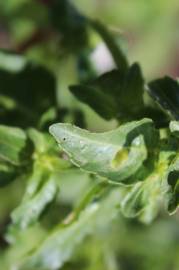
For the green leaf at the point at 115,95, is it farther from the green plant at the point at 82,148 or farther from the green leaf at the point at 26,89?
the green leaf at the point at 26,89

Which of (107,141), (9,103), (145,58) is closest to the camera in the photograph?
(107,141)

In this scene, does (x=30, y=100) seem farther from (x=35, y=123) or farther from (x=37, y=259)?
(x=37, y=259)

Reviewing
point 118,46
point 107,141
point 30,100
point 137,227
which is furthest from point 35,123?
point 137,227

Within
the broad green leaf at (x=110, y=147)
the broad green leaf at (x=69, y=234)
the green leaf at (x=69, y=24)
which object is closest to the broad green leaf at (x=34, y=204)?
the broad green leaf at (x=69, y=234)

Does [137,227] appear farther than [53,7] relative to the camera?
Yes

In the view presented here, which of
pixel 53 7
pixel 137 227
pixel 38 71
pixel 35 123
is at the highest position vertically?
pixel 53 7

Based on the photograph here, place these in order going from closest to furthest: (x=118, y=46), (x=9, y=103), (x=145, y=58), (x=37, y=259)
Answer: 1. (x=37, y=259)
2. (x=118, y=46)
3. (x=9, y=103)
4. (x=145, y=58)

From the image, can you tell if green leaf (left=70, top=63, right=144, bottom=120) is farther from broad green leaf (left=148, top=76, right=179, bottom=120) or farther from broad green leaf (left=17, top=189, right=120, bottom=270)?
broad green leaf (left=17, top=189, right=120, bottom=270)

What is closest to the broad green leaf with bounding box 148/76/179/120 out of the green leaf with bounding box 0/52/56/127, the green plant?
the green plant
